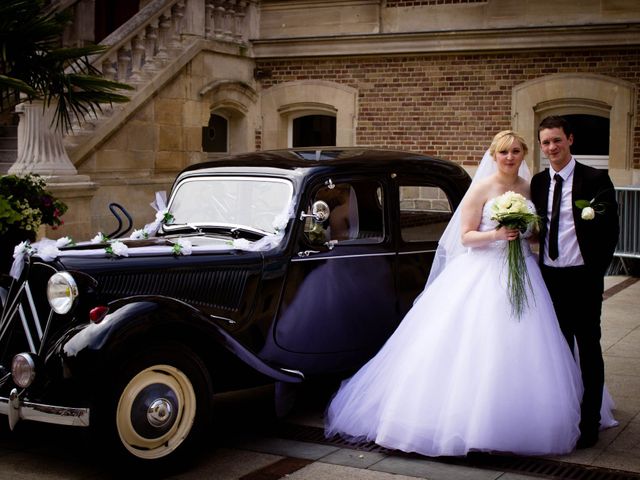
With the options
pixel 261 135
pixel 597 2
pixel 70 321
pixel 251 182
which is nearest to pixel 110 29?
pixel 261 135

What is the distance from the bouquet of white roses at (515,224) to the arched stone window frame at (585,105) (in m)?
8.41

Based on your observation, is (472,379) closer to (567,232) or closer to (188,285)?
(567,232)

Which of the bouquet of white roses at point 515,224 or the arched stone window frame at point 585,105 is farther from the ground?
the arched stone window frame at point 585,105

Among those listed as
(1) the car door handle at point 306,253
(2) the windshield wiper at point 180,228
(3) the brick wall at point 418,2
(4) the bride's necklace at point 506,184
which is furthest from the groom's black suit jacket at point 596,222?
(3) the brick wall at point 418,2

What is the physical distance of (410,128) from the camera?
14844mm

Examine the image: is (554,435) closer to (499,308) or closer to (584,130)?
(499,308)

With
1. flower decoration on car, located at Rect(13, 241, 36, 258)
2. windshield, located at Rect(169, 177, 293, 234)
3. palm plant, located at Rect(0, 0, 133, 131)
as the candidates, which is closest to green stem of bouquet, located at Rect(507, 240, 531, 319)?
windshield, located at Rect(169, 177, 293, 234)

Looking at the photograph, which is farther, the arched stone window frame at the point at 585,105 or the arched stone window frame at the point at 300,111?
the arched stone window frame at the point at 300,111

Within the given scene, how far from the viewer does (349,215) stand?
20.6ft

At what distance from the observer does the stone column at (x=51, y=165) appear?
36.1 ft

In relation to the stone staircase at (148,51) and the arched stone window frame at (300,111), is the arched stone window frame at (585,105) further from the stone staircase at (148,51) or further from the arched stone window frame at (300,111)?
the stone staircase at (148,51)

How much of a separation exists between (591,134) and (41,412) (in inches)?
424

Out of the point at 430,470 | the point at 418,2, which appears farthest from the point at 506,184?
the point at 418,2

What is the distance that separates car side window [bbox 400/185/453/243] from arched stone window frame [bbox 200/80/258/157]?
8800mm
